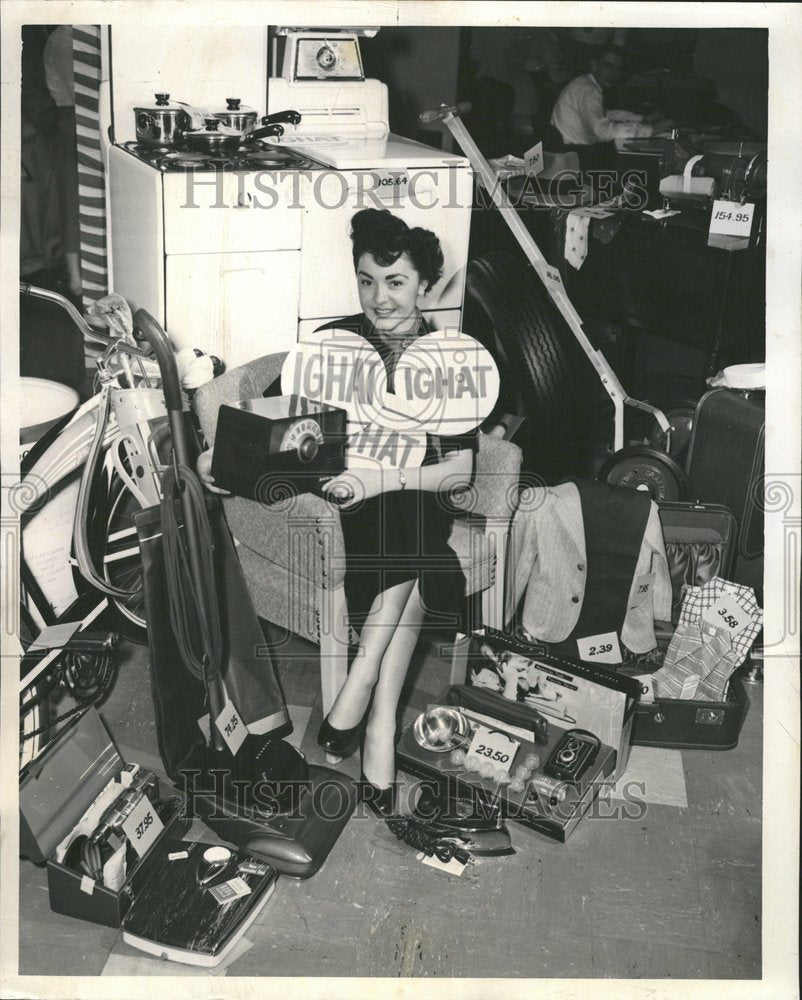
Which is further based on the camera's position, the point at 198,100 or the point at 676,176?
the point at 676,176

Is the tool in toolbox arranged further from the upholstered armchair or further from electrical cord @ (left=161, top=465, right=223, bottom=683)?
electrical cord @ (left=161, top=465, right=223, bottom=683)

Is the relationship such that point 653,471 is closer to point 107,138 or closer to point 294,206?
point 294,206

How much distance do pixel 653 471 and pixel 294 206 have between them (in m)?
1.19

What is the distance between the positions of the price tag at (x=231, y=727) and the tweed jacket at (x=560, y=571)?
78 cm

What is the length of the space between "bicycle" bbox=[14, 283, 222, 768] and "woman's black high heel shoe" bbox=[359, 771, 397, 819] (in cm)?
74

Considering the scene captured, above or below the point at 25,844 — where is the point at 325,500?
above

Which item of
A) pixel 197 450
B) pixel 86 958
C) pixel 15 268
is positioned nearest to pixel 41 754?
pixel 86 958

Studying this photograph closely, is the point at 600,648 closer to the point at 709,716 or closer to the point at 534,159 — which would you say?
the point at 709,716

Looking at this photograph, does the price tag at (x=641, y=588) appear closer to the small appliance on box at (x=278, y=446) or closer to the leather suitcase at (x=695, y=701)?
the leather suitcase at (x=695, y=701)

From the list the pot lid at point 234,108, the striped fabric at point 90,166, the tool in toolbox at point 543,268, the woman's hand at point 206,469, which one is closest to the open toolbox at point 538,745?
the tool in toolbox at point 543,268

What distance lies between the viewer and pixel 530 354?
265 centimetres

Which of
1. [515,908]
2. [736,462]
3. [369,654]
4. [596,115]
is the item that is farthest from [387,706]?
[596,115]

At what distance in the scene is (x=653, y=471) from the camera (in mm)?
2830

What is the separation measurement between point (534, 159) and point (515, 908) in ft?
5.80
